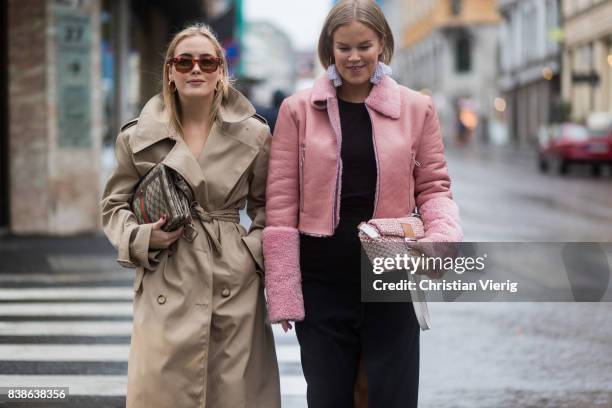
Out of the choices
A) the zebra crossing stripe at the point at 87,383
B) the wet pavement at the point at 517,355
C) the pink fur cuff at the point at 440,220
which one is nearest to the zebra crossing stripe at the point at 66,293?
the wet pavement at the point at 517,355

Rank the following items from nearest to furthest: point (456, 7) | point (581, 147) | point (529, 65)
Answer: point (581, 147), point (529, 65), point (456, 7)

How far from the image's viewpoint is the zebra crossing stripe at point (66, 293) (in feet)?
29.3

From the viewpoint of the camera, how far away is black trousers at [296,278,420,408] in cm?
365

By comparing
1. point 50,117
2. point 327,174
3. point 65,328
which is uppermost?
point 50,117

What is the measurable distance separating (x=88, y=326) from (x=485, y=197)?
46.0 ft

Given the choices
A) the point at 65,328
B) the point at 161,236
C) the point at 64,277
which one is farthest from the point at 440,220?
the point at 64,277

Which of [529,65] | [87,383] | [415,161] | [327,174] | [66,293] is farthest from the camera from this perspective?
[529,65]

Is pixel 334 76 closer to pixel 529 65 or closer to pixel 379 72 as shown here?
pixel 379 72

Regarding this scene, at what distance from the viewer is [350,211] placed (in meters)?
3.66

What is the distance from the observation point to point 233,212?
375 centimetres

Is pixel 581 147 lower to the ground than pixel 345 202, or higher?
higher

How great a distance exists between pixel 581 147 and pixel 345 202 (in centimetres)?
2724

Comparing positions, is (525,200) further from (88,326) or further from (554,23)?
(554,23)

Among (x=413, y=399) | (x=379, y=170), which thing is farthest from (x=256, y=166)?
(x=413, y=399)
